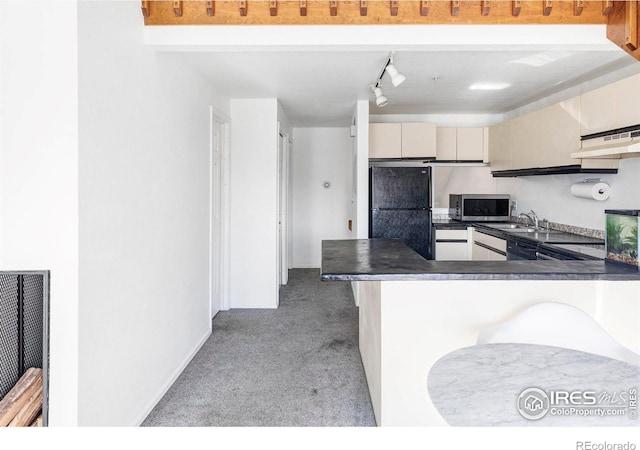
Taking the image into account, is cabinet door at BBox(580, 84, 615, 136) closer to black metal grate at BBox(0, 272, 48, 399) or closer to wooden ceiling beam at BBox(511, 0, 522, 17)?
wooden ceiling beam at BBox(511, 0, 522, 17)

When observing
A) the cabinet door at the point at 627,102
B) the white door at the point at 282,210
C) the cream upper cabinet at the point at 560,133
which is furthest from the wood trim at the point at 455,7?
the white door at the point at 282,210

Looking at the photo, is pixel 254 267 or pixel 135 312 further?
pixel 254 267

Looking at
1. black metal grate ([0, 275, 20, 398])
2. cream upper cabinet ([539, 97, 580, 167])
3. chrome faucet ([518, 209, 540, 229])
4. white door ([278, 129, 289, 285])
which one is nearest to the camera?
black metal grate ([0, 275, 20, 398])

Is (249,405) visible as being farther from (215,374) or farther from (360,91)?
(360,91)

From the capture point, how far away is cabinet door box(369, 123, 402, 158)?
476 cm

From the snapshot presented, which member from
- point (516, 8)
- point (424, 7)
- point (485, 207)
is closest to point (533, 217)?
point (485, 207)

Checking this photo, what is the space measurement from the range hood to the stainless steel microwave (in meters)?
1.77

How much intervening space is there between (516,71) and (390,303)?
262 centimetres

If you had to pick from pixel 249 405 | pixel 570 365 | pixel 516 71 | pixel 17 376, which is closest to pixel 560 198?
pixel 516 71

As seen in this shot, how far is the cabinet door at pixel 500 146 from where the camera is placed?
4.46 m

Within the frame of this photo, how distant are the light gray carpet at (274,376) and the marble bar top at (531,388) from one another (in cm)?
124

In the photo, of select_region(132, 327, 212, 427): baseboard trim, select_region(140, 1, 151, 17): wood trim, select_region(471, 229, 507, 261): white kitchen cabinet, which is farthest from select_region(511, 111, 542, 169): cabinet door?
select_region(132, 327, 212, 427): baseboard trim

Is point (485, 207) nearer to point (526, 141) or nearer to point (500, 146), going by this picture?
point (500, 146)

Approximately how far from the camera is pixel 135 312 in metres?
2.22
